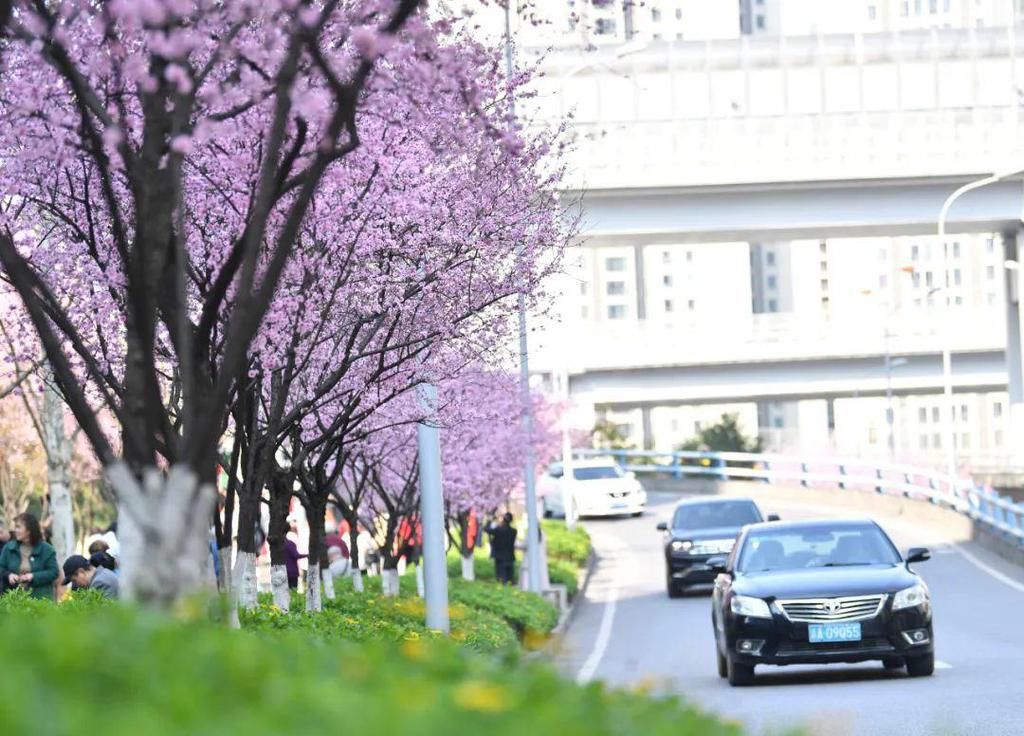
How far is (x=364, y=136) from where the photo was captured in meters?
14.0

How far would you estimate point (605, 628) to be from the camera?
28.4 meters

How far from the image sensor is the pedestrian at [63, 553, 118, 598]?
17.7 m

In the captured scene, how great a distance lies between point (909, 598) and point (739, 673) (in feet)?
4.80

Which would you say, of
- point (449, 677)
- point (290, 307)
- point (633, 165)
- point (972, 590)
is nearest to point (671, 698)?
point (449, 677)

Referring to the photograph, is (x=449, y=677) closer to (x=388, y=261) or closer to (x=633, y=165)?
(x=388, y=261)

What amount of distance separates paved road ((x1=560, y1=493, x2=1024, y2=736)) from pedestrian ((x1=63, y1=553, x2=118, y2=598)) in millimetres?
4166

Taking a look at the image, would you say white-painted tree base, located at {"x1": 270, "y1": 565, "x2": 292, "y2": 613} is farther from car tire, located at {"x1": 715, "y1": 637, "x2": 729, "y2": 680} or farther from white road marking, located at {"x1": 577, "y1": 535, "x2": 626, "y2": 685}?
car tire, located at {"x1": 715, "y1": 637, "x2": 729, "y2": 680}

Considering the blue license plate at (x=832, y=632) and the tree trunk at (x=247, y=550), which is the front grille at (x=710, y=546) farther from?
the tree trunk at (x=247, y=550)

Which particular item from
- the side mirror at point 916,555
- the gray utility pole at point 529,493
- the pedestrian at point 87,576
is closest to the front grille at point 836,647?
the side mirror at point 916,555

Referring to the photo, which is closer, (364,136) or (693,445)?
(364,136)

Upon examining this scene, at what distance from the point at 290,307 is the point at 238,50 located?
4.47 metres

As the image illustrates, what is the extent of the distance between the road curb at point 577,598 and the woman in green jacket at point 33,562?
5806 mm

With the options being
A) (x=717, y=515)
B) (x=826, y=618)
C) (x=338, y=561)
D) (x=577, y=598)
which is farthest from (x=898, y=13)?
(x=826, y=618)

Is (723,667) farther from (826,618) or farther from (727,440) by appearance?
(727,440)
